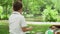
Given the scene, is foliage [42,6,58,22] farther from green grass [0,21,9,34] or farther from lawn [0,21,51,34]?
green grass [0,21,9,34]

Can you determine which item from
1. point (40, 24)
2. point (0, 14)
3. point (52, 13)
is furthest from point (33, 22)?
point (0, 14)

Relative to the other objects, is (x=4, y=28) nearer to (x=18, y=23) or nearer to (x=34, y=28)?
(x=34, y=28)

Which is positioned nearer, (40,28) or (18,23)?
(18,23)

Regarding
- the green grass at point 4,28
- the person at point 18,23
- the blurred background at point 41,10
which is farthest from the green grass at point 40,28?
the person at point 18,23

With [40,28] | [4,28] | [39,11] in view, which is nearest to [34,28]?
[40,28]

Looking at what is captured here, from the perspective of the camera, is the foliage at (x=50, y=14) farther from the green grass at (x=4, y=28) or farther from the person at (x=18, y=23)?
the person at (x=18, y=23)

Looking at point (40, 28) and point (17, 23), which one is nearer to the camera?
point (17, 23)

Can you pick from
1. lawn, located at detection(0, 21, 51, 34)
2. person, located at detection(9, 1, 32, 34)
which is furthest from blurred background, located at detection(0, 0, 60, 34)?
person, located at detection(9, 1, 32, 34)

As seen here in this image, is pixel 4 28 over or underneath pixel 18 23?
underneath

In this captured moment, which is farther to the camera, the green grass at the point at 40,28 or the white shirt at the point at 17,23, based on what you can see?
the green grass at the point at 40,28

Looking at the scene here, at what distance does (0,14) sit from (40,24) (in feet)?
2.77

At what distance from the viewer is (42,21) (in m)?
3.48

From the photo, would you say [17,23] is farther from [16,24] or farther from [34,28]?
[34,28]

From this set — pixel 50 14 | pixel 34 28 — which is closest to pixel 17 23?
pixel 34 28
